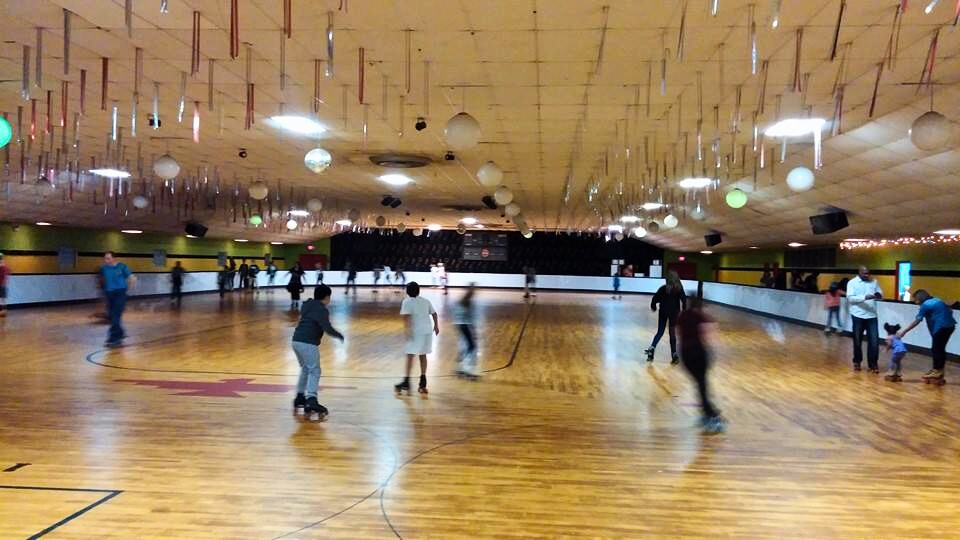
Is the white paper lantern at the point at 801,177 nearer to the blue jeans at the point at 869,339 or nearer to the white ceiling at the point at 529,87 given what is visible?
the white ceiling at the point at 529,87

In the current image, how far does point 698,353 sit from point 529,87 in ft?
10.4


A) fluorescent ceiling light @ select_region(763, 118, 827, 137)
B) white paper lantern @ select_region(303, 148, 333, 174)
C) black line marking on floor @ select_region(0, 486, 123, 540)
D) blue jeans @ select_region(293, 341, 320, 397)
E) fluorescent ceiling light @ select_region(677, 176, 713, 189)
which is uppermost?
fluorescent ceiling light @ select_region(763, 118, 827, 137)

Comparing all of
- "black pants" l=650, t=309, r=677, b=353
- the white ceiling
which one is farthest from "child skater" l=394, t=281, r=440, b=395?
"black pants" l=650, t=309, r=677, b=353

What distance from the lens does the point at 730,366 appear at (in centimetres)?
961

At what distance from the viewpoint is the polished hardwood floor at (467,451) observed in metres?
3.71

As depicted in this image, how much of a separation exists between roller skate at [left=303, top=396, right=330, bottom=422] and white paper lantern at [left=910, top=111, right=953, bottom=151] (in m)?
5.35

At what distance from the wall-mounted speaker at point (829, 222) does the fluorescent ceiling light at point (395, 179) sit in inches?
354

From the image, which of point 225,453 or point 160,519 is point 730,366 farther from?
point 160,519

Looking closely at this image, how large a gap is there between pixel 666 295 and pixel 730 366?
1.31 meters

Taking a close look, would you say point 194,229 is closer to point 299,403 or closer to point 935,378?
point 299,403

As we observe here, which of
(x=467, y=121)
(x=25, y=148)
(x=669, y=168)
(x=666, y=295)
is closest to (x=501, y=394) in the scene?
(x=467, y=121)

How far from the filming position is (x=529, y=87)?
280 inches

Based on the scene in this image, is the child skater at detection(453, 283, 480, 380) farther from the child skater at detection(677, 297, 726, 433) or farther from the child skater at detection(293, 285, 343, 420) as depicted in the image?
the child skater at detection(677, 297, 726, 433)

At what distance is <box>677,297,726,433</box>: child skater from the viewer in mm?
5887
